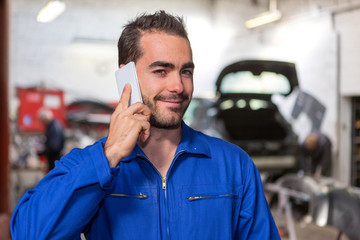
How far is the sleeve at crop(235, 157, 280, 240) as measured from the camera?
1094mm

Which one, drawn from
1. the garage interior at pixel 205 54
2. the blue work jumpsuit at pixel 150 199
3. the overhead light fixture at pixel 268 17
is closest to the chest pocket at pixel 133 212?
the blue work jumpsuit at pixel 150 199

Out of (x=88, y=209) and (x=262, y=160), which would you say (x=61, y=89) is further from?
(x=88, y=209)

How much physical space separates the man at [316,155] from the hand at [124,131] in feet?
12.3

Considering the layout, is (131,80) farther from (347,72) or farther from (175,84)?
(347,72)

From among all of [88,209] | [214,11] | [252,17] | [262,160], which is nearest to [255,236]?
[88,209]

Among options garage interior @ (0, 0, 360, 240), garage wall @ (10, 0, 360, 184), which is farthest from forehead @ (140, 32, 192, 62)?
garage wall @ (10, 0, 360, 184)

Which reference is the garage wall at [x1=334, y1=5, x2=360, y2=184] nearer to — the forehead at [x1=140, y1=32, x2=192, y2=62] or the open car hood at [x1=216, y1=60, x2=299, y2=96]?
the open car hood at [x1=216, y1=60, x2=299, y2=96]

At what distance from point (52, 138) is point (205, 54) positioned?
10.2 ft

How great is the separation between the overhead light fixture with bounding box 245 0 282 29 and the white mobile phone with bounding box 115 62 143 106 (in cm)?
505

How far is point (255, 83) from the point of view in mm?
4836

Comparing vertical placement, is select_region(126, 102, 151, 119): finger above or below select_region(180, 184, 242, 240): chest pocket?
above

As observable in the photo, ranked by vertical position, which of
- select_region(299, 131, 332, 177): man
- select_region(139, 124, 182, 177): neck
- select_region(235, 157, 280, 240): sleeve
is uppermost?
select_region(139, 124, 182, 177): neck

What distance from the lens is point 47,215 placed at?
89 centimetres

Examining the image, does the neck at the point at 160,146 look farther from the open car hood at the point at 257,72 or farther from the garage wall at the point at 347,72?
the open car hood at the point at 257,72
